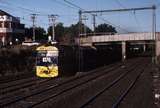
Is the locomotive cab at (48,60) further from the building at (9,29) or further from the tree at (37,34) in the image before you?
the tree at (37,34)

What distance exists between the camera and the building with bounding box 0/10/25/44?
104 m

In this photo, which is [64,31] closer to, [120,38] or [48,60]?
[120,38]

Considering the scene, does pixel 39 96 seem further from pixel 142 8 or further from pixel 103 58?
pixel 103 58

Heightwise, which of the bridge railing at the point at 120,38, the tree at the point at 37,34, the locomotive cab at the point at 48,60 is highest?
the tree at the point at 37,34

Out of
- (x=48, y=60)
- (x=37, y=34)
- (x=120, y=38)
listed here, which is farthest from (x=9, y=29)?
(x=48, y=60)

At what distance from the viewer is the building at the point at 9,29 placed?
104 metres

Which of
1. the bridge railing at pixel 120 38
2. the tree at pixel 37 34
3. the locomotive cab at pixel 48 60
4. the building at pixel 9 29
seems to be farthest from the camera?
the tree at pixel 37 34

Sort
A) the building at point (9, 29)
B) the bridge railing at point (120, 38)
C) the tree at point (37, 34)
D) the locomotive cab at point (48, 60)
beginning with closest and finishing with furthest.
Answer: the locomotive cab at point (48, 60) < the bridge railing at point (120, 38) < the building at point (9, 29) < the tree at point (37, 34)

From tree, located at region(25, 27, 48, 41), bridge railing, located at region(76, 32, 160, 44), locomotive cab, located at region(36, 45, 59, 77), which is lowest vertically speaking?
locomotive cab, located at region(36, 45, 59, 77)

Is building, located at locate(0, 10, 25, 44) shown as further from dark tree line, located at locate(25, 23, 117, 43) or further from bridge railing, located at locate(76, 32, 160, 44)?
bridge railing, located at locate(76, 32, 160, 44)

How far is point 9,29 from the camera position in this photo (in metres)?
106

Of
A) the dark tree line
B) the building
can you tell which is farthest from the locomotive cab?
the dark tree line

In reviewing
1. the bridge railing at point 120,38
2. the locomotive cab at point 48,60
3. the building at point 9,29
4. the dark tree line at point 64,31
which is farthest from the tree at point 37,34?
the locomotive cab at point 48,60

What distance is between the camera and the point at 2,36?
105 meters
